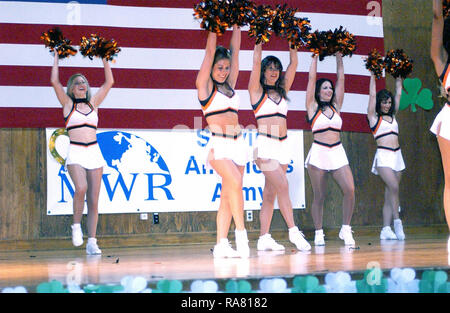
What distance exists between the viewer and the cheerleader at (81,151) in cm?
655

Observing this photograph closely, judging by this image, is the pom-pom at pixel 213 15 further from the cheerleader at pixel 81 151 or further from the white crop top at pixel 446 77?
the cheerleader at pixel 81 151

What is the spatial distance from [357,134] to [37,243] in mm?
3787

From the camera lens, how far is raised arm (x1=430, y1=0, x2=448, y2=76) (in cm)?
424

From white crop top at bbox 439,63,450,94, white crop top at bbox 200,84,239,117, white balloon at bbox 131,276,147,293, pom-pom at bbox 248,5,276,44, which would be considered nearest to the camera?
white balloon at bbox 131,276,147,293

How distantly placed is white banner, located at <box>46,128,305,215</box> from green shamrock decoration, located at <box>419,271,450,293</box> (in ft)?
13.7

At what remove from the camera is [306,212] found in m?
8.05

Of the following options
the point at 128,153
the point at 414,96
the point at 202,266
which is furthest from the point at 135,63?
the point at 202,266

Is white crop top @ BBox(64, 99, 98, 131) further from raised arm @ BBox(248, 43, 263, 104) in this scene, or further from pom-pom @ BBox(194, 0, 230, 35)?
pom-pom @ BBox(194, 0, 230, 35)

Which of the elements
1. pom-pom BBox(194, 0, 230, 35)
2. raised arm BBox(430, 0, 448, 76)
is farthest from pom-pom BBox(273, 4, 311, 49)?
raised arm BBox(430, 0, 448, 76)

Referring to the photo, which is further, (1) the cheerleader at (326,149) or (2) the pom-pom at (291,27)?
(1) the cheerleader at (326,149)

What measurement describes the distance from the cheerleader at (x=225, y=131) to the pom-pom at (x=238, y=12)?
10cm

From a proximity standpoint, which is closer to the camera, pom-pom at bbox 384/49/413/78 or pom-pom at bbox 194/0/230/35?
pom-pom at bbox 194/0/230/35

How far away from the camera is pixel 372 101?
752 cm

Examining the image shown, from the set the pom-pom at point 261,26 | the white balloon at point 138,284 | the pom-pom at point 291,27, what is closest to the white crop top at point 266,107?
the pom-pom at point 291,27
